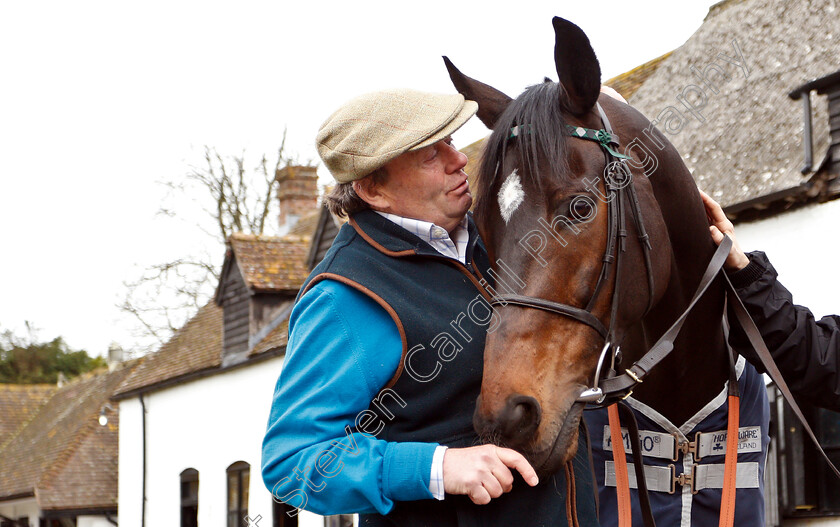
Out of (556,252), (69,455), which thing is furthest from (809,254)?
(69,455)

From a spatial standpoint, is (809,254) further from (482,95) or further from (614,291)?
(614,291)

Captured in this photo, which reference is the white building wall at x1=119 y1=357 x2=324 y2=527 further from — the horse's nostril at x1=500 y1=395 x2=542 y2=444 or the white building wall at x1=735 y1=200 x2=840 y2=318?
the horse's nostril at x1=500 y1=395 x2=542 y2=444

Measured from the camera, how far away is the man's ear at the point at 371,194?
99.2 inches

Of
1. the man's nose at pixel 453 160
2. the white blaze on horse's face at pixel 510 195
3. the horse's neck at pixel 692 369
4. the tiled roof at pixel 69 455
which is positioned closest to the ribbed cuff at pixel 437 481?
the white blaze on horse's face at pixel 510 195

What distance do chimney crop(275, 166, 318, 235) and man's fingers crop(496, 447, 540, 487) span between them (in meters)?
20.6

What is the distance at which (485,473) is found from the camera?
1.98 metres

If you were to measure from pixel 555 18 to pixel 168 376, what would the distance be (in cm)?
Result: 1730

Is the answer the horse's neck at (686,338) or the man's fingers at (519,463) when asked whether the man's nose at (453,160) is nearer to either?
the horse's neck at (686,338)

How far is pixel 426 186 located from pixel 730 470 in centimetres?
126

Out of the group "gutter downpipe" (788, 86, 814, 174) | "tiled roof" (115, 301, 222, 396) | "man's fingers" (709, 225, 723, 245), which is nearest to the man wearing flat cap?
"man's fingers" (709, 225, 723, 245)

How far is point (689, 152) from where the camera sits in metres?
9.49

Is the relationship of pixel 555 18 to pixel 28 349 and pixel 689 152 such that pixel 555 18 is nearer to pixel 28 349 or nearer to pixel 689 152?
pixel 689 152

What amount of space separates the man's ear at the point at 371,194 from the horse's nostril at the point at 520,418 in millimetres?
765

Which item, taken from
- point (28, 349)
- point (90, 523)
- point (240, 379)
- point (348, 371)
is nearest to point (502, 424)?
point (348, 371)
